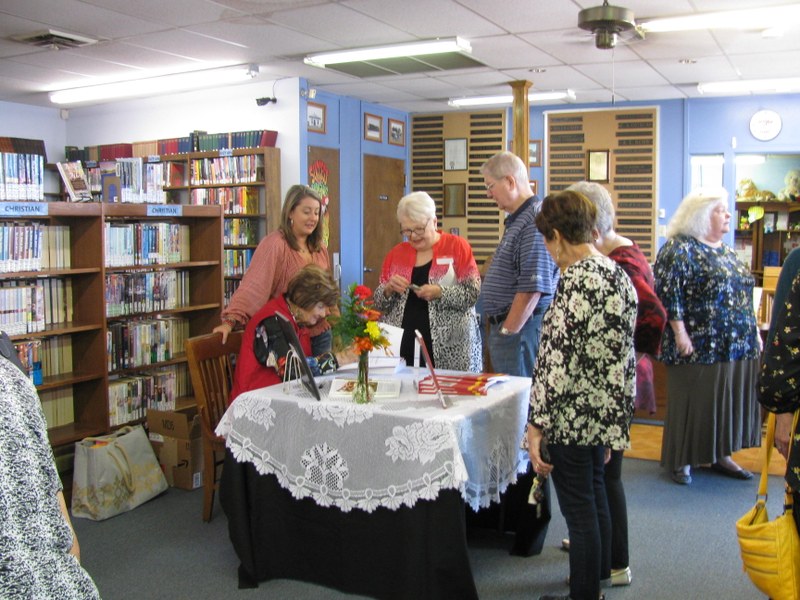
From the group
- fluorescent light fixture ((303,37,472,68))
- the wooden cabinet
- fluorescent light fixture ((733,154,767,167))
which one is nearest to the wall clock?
the wooden cabinet

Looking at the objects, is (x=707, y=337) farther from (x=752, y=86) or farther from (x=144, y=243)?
(x=752, y=86)

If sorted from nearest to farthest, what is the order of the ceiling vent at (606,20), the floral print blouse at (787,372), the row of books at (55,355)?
the floral print blouse at (787,372), the row of books at (55,355), the ceiling vent at (606,20)

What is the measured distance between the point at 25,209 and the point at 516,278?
246 centimetres

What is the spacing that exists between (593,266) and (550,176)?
733cm

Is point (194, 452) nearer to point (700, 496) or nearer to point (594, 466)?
point (594, 466)

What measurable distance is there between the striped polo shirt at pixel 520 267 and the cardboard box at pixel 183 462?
183cm

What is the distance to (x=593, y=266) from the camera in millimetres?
2504

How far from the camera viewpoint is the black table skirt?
8.73 ft

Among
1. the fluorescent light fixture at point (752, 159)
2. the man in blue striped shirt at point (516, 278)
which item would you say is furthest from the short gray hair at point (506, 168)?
the fluorescent light fixture at point (752, 159)

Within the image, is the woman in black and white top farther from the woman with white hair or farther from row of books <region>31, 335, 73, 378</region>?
row of books <region>31, 335, 73, 378</region>

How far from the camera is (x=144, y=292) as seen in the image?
475cm

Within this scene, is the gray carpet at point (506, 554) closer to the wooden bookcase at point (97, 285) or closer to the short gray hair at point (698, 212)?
the wooden bookcase at point (97, 285)

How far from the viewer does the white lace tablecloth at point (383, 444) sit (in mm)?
2658

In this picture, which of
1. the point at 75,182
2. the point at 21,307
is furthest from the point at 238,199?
the point at 21,307
